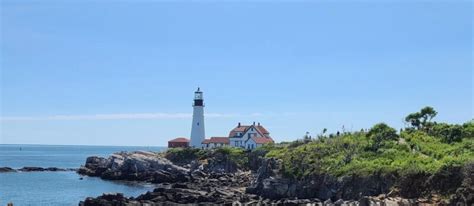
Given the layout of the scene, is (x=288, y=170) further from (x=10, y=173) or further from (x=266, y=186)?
(x=10, y=173)

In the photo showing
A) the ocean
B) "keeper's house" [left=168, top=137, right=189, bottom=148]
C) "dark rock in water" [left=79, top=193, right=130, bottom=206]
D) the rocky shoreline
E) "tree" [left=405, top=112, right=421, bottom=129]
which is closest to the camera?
the rocky shoreline

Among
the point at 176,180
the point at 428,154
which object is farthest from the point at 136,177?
the point at 428,154

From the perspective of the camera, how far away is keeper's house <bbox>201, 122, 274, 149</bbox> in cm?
9438

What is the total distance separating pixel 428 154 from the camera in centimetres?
4538

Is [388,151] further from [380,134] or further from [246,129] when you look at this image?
[246,129]

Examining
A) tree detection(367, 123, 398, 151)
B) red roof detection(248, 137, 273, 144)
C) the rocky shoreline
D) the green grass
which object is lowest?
the rocky shoreline

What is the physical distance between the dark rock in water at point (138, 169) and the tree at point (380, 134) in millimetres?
22821

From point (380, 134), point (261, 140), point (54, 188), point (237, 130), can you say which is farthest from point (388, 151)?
point (237, 130)

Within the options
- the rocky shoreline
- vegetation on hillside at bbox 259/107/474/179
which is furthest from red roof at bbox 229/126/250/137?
vegetation on hillside at bbox 259/107/474/179

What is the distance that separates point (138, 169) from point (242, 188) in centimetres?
2191

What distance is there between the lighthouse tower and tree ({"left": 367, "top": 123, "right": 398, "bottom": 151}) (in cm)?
4731

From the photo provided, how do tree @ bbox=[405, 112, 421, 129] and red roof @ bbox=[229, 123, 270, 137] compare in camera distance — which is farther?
red roof @ bbox=[229, 123, 270, 137]

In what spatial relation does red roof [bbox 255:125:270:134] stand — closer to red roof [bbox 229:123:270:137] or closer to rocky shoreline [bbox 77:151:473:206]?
red roof [bbox 229:123:270:137]

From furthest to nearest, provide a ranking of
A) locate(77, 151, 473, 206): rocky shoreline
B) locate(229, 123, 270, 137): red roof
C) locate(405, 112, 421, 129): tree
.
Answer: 1. locate(229, 123, 270, 137): red roof
2. locate(405, 112, 421, 129): tree
3. locate(77, 151, 473, 206): rocky shoreline
